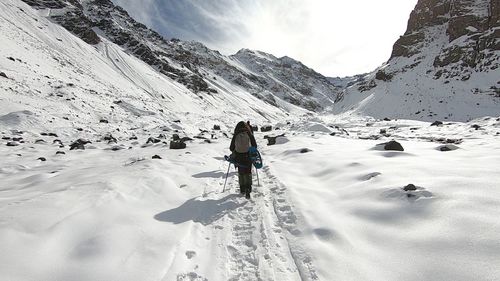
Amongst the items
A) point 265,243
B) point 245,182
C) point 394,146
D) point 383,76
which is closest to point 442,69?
point 383,76

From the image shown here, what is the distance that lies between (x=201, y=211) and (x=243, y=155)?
2477mm

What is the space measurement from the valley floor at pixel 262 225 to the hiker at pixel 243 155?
43 cm

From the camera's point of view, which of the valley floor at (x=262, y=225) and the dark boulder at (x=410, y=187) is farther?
the dark boulder at (x=410, y=187)

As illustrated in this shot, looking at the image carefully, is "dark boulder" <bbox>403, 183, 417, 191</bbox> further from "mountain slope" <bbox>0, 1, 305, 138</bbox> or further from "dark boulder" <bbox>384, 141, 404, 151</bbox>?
"mountain slope" <bbox>0, 1, 305, 138</bbox>

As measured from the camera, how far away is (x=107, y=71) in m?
56.1

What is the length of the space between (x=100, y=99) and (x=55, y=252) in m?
33.5

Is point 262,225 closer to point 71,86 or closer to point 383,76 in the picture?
point 71,86

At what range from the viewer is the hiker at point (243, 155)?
29.7ft

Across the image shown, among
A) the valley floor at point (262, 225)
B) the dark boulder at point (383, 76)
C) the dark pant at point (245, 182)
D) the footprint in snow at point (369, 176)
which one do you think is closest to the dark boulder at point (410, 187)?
the valley floor at point (262, 225)

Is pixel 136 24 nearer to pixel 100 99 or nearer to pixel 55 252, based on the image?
pixel 100 99

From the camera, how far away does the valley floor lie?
448 cm

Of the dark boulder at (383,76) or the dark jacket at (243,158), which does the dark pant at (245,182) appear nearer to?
the dark jacket at (243,158)

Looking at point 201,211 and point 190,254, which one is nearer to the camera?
point 190,254

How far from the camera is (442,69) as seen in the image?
205 feet
